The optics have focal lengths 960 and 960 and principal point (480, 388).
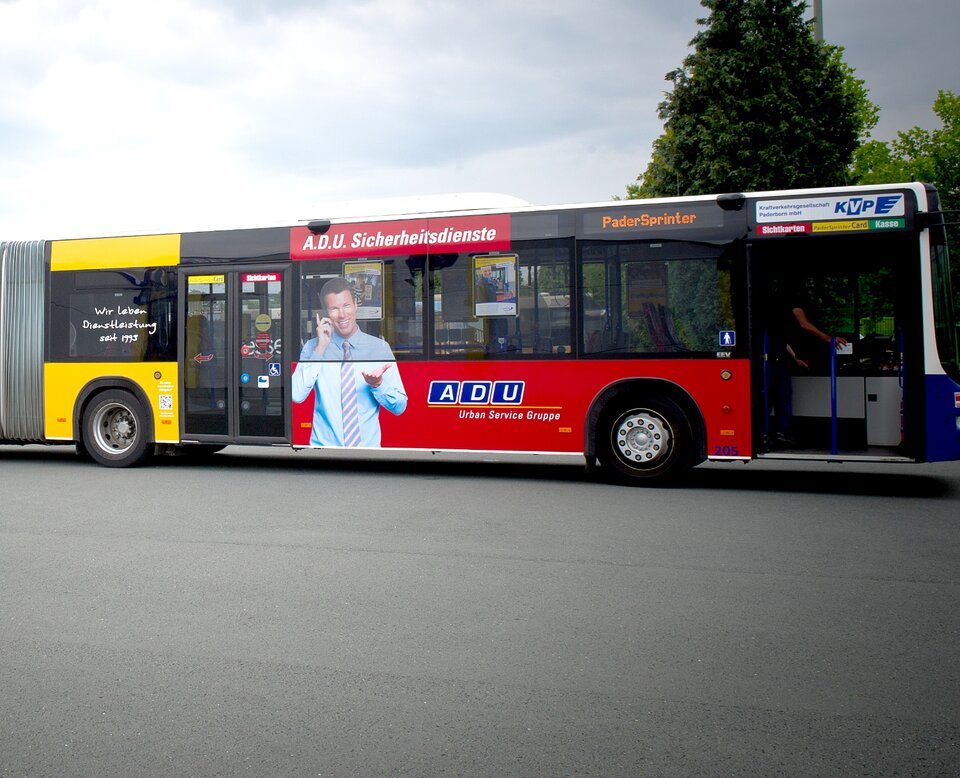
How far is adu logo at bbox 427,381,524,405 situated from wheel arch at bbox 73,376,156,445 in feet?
12.9

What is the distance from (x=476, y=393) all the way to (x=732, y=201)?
141 inches

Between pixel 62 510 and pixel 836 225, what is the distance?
8275mm

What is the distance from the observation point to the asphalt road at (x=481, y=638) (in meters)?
3.63

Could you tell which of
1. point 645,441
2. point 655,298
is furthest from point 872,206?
point 645,441

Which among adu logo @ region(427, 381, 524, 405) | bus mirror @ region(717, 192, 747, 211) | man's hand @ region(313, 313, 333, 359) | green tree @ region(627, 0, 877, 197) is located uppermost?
green tree @ region(627, 0, 877, 197)

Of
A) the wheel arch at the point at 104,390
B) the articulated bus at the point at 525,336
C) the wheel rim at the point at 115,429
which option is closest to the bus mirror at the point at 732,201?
the articulated bus at the point at 525,336

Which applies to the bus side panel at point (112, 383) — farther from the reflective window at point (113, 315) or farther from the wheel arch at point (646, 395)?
the wheel arch at point (646, 395)

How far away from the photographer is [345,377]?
11.8 meters

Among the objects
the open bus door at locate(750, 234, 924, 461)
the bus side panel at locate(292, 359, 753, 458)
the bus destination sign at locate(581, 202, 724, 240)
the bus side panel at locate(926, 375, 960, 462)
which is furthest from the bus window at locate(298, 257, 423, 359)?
the bus side panel at locate(926, 375, 960, 462)

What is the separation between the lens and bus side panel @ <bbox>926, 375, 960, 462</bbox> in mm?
9672

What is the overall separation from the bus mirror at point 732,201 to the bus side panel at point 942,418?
8.69 feet

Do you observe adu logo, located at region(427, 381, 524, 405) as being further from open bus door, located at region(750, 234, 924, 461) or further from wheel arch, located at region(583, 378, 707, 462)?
open bus door, located at region(750, 234, 924, 461)

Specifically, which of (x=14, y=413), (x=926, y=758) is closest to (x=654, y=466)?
(x=926, y=758)

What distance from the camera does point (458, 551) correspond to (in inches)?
284
